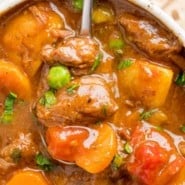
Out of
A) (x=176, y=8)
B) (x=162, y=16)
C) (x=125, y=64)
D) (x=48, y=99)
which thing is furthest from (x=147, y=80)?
(x=176, y=8)

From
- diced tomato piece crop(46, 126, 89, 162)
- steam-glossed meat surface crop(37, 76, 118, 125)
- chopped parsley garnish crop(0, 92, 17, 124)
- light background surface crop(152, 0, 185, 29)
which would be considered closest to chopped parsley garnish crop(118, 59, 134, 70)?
steam-glossed meat surface crop(37, 76, 118, 125)

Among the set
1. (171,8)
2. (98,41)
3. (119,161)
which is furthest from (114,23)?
(171,8)

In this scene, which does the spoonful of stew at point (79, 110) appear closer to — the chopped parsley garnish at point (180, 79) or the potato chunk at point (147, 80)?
the potato chunk at point (147, 80)

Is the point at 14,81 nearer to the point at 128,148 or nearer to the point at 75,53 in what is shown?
the point at 75,53

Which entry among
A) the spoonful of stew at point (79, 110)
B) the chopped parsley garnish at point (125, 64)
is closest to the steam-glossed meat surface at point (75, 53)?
the spoonful of stew at point (79, 110)

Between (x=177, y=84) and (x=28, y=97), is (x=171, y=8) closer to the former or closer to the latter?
(x=177, y=84)

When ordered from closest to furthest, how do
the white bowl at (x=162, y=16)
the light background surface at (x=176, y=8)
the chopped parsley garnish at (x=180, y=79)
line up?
the white bowl at (x=162, y=16), the chopped parsley garnish at (x=180, y=79), the light background surface at (x=176, y=8)

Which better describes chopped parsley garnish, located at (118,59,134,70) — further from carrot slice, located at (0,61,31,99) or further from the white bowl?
carrot slice, located at (0,61,31,99)
